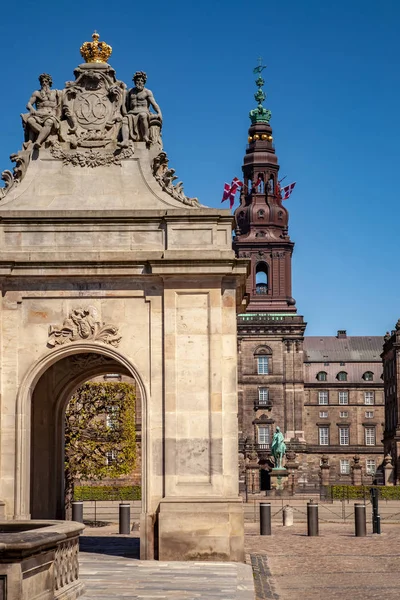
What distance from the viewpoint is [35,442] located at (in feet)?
83.1

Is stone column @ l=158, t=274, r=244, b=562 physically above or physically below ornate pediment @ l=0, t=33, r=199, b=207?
below

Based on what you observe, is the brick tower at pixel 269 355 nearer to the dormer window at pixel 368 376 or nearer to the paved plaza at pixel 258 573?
the dormer window at pixel 368 376

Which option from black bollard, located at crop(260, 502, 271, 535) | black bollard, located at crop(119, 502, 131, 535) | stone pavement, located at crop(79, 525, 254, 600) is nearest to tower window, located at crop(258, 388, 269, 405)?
black bollard, located at crop(260, 502, 271, 535)

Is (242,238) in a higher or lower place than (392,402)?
higher

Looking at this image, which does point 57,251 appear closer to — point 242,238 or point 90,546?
point 90,546

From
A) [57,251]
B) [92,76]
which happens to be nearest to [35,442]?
[57,251]

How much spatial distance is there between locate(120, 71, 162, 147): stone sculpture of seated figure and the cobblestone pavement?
9.94m

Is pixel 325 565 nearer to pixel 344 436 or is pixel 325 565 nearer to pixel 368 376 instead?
pixel 344 436

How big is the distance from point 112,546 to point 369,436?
354 feet

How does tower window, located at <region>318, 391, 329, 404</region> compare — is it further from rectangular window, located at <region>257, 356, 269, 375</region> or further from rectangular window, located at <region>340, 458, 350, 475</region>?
rectangular window, located at <region>257, 356, 269, 375</region>

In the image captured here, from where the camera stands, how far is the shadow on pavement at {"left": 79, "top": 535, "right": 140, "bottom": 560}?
78.7ft

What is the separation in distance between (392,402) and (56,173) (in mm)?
89029

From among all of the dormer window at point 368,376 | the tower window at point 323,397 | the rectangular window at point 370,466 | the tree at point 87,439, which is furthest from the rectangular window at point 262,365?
the tree at point 87,439

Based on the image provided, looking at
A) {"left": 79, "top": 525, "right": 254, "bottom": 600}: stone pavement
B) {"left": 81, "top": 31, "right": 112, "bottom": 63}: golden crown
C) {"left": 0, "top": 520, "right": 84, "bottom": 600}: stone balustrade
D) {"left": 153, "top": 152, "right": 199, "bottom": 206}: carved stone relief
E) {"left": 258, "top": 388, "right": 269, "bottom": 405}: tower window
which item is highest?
{"left": 81, "top": 31, "right": 112, "bottom": 63}: golden crown
